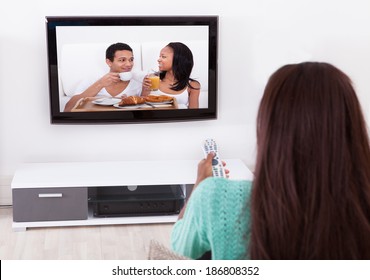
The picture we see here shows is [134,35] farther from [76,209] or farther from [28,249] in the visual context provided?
[28,249]

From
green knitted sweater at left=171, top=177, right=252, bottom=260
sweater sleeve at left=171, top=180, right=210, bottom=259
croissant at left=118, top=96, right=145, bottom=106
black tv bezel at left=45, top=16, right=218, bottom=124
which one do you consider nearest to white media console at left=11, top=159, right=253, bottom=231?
black tv bezel at left=45, top=16, right=218, bottom=124

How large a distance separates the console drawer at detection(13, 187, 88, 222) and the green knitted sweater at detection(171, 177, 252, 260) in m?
2.56

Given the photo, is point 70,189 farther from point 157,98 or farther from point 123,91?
A: point 157,98

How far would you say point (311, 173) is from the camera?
147 cm

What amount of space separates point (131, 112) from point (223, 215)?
2.90 m

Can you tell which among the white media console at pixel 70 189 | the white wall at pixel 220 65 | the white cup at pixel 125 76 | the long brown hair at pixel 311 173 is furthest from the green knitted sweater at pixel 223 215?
the white wall at pixel 220 65

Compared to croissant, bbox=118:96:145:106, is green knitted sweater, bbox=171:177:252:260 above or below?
below

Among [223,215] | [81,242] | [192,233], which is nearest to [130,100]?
[81,242]

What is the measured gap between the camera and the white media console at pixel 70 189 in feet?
13.5

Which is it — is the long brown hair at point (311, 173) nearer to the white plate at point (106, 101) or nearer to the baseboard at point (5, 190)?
the white plate at point (106, 101)

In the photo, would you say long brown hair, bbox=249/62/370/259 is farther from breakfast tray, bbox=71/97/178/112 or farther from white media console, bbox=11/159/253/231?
breakfast tray, bbox=71/97/178/112

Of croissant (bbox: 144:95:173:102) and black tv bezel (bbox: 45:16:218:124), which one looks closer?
black tv bezel (bbox: 45:16:218:124)

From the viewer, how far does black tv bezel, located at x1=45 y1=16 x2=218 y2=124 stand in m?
4.29

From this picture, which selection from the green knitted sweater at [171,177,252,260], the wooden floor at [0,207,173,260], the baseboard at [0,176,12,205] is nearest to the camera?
the green knitted sweater at [171,177,252,260]
